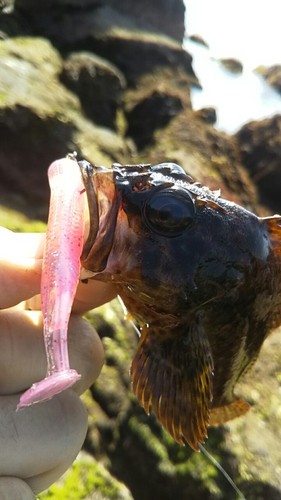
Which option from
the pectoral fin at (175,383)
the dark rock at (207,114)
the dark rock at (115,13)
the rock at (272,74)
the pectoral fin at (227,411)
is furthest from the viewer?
the rock at (272,74)

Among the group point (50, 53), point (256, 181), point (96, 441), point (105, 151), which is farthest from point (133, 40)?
point (96, 441)

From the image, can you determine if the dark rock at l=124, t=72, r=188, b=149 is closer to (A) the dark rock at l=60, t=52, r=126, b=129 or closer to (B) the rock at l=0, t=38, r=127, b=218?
(A) the dark rock at l=60, t=52, r=126, b=129

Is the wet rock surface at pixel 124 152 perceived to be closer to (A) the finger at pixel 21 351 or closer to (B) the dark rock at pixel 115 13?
(B) the dark rock at pixel 115 13

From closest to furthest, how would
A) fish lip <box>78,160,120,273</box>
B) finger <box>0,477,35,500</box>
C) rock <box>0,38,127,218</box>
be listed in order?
fish lip <box>78,160,120,273</box> < finger <box>0,477,35,500</box> < rock <box>0,38,127,218</box>

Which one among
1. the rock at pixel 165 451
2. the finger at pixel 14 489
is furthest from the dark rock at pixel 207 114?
the finger at pixel 14 489

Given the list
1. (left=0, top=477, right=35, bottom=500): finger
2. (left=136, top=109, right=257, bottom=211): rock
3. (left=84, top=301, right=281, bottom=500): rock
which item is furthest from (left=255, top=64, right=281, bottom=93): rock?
(left=0, top=477, right=35, bottom=500): finger

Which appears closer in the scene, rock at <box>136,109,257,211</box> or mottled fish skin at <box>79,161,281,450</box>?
mottled fish skin at <box>79,161,281,450</box>

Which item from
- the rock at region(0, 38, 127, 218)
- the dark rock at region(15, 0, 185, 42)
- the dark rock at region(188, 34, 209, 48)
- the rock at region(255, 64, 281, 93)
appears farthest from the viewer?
the dark rock at region(188, 34, 209, 48)
